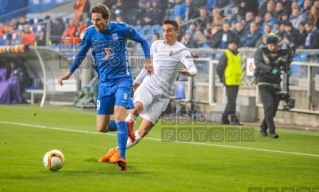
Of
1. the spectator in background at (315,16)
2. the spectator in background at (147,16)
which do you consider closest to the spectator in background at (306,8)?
the spectator in background at (315,16)

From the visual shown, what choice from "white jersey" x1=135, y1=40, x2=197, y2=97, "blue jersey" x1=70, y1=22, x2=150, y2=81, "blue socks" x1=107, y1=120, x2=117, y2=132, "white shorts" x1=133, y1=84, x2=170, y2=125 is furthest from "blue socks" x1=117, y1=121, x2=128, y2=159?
"white jersey" x1=135, y1=40, x2=197, y2=97

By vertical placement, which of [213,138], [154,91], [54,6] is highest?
[54,6]

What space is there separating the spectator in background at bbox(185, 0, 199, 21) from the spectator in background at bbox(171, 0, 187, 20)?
1.35 feet

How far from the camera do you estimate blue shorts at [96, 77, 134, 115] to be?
34.4 feet

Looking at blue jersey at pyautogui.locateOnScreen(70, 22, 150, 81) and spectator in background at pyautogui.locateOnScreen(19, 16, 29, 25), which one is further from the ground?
spectator in background at pyautogui.locateOnScreen(19, 16, 29, 25)

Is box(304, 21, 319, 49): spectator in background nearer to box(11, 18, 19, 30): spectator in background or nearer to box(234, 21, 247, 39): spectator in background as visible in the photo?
box(234, 21, 247, 39): spectator in background

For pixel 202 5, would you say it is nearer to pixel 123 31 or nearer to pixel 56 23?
pixel 56 23

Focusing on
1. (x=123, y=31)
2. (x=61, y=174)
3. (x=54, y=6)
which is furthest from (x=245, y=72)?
(x=54, y=6)

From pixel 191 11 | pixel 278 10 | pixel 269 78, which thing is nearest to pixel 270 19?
pixel 278 10

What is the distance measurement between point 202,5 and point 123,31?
16793 mm

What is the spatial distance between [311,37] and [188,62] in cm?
959

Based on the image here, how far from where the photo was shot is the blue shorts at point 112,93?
10484 millimetres

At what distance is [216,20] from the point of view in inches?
937

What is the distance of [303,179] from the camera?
9.79m
